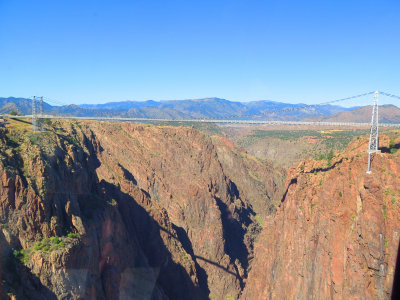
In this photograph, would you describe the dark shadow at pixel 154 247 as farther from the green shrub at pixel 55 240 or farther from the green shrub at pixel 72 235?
the green shrub at pixel 55 240

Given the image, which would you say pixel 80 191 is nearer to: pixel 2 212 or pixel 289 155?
pixel 2 212

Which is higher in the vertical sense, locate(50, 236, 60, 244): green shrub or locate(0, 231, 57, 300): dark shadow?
locate(50, 236, 60, 244): green shrub

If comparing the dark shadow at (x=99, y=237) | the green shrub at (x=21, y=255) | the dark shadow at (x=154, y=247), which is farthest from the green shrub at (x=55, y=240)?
the dark shadow at (x=154, y=247)

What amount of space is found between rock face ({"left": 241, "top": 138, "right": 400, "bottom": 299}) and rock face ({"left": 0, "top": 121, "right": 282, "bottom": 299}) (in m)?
12.0

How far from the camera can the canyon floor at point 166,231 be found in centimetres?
1922

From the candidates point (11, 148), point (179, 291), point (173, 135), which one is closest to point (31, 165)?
point (11, 148)

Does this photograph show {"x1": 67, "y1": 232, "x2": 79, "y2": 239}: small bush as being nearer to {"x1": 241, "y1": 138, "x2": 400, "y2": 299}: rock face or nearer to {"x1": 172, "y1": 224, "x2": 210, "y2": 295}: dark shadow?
{"x1": 241, "y1": 138, "x2": 400, "y2": 299}: rock face

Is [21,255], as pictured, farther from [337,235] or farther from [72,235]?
[337,235]

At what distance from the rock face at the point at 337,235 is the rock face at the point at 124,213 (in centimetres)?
1205

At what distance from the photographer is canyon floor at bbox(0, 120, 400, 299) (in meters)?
19.2

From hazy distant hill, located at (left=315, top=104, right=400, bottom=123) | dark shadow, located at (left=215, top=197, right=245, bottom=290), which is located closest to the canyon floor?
dark shadow, located at (left=215, top=197, right=245, bottom=290)

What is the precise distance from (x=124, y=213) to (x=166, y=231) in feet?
29.3

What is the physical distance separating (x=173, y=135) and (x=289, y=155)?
65268 mm

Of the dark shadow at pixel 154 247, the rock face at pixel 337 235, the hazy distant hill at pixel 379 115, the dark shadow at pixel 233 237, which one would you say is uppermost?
the hazy distant hill at pixel 379 115
